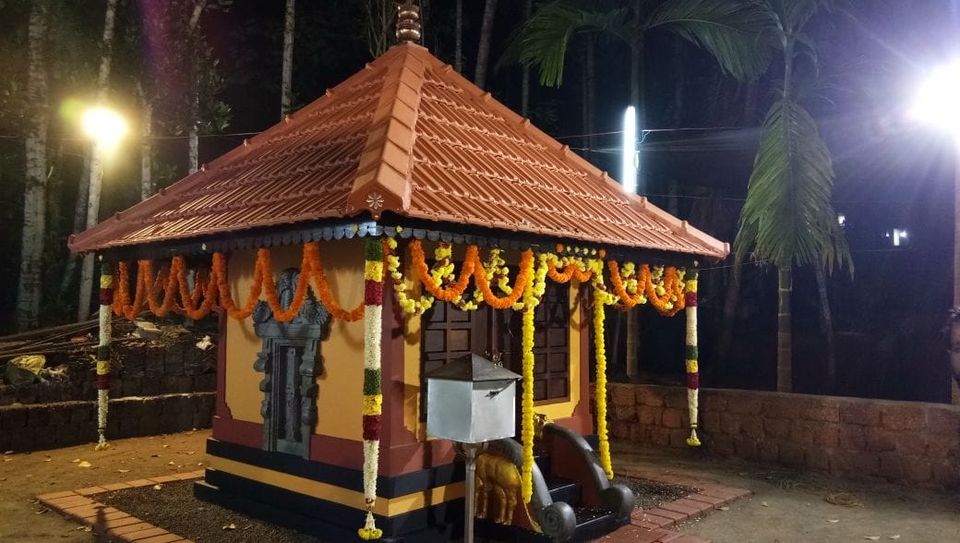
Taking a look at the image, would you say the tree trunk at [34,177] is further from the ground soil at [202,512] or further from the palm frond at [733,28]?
the palm frond at [733,28]

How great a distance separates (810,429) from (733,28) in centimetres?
598

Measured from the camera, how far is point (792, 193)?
898 centimetres

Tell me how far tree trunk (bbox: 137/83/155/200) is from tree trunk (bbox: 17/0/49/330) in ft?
5.35

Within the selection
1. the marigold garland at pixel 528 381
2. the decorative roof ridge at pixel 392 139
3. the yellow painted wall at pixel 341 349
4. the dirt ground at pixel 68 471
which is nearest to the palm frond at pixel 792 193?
the marigold garland at pixel 528 381

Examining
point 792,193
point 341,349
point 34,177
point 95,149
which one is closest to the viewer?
point 341,349

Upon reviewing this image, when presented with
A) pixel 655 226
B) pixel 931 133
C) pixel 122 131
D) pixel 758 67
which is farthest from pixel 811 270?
pixel 122 131

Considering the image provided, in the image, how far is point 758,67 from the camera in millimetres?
10664

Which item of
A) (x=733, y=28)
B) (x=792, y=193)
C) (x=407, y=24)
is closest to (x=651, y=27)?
(x=733, y=28)

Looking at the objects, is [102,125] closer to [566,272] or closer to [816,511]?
[566,272]

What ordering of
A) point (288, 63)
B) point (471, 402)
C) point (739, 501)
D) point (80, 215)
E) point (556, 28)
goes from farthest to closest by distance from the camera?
point (288, 63) → point (80, 215) → point (556, 28) → point (739, 501) → point (471, 402)

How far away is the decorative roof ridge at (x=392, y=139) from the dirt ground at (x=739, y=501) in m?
4.14

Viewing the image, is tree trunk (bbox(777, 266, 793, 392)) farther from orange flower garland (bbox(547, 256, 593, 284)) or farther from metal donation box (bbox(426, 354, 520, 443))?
metal donation box (bbox(426, 354, 520, 443))

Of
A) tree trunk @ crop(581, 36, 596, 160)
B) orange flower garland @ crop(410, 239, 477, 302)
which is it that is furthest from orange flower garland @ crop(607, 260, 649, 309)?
tree trunk @ crop(581, 36, 596, 160)

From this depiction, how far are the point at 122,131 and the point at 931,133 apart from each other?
46.3 ft
